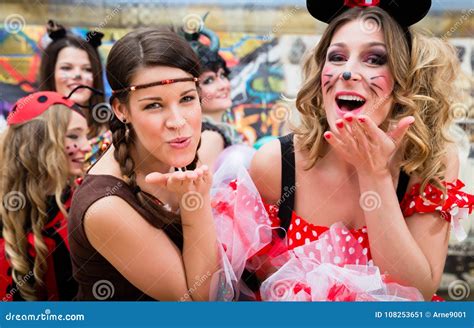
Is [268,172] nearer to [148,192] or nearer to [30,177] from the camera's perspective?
[148,192]

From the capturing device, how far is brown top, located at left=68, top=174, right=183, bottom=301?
4.75ft

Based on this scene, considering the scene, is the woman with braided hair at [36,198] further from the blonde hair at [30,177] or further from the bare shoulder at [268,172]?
the bare shoulder at [268,172]

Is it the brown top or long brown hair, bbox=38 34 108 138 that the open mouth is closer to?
the brown top

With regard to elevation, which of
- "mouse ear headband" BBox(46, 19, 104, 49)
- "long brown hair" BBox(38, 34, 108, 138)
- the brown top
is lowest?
the brown top

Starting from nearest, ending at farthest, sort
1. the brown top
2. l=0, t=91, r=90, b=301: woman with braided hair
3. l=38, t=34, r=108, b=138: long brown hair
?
the brown top < l=0, t=91, r=90, b=301: woman with braided hair < l=38, t=34, r=108, b=138: long brown hair

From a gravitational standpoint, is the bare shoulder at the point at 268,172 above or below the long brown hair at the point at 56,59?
below

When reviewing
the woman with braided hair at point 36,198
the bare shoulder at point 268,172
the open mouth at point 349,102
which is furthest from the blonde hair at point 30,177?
the open mouth at point 349,102

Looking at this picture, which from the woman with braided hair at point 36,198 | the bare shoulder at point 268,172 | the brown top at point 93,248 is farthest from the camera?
the woman with braided hair at point 36,198

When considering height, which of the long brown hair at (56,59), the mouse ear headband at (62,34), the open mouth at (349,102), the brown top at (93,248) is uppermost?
the mouse ear headband at (62,34)

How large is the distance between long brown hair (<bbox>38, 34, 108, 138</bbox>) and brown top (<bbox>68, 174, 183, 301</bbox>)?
676 millimetres

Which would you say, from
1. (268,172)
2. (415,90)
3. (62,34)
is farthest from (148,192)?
(62,34)

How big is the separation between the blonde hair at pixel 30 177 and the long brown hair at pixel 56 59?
0.64 ft

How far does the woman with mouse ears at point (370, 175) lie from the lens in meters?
1.50

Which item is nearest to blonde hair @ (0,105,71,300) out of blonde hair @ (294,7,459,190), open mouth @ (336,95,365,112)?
blonde hair @ (294,7,459,190)
